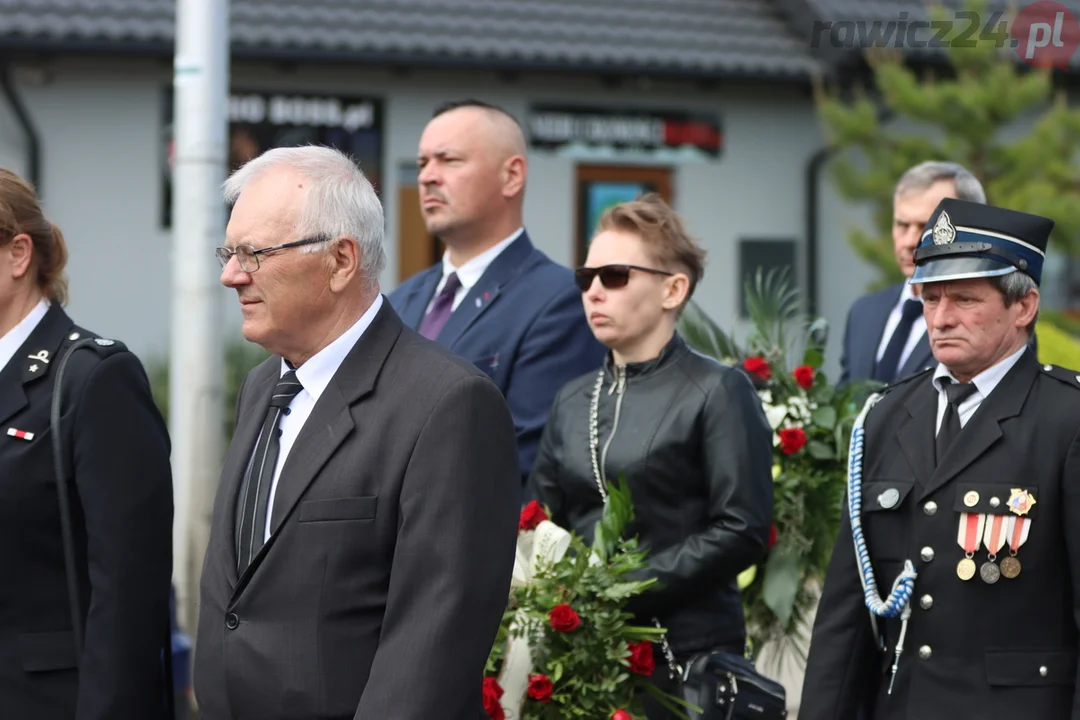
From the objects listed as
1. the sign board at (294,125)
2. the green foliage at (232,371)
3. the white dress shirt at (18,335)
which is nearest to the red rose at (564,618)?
the white dress shirt at (18,335)

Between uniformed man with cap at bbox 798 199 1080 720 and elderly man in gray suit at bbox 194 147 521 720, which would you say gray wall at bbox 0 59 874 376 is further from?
elderly man in gray suit at bbox 194 147 521 720

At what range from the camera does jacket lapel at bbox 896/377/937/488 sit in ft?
11.4

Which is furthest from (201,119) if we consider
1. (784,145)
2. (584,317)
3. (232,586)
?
(784,145)

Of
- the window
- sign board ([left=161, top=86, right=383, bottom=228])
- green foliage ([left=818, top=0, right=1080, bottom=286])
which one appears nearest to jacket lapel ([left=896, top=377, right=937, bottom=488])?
green foliage ([left=818, top=0, right=1080, bottom=286])

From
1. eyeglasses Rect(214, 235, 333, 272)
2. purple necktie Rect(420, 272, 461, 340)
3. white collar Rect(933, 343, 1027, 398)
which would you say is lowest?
white collar Rect(933, 343, 1027, 398)

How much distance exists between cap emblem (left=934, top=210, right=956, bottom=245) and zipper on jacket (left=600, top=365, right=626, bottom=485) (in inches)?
39.2

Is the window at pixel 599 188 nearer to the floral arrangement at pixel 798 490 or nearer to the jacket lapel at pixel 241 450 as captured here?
the floral arrangement at pixel 798 490

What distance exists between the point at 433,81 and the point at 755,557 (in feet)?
A: 31.3

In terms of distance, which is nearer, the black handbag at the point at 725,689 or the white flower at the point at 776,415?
the black handbag at the point at 725,689

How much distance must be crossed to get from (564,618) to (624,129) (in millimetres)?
9963

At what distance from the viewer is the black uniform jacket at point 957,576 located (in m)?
3.23

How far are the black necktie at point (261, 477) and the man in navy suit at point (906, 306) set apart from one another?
2760mm

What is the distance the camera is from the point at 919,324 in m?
5.29

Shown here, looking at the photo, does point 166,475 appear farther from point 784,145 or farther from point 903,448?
point 784,145
